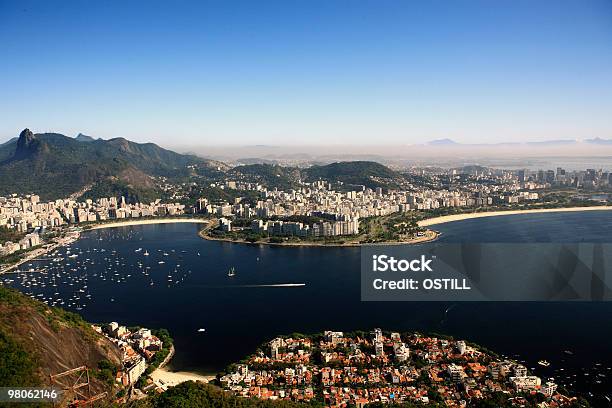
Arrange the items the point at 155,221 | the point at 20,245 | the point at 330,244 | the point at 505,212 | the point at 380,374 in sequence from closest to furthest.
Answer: the point at 380,374, the point at 20,245, the point at 330,244, the point at 155,221, the point at 505,212

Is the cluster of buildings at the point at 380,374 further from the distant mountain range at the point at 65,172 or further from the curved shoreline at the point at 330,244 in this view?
the distant mountain range at the point at 65,172

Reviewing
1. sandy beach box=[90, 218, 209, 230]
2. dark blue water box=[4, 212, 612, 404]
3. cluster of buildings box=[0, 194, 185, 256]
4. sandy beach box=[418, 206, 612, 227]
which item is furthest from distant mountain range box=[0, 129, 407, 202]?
dark blue water box=[4, 212, 612, 404]

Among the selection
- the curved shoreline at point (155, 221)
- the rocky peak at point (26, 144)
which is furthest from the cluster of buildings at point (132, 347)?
the rocky peak at point (26, 144)

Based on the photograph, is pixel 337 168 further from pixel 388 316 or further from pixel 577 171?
pixel 388 316

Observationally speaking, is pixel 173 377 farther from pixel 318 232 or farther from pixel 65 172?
pixel 65 172

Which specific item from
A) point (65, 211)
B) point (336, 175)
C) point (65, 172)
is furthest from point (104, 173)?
point (336, 175)
